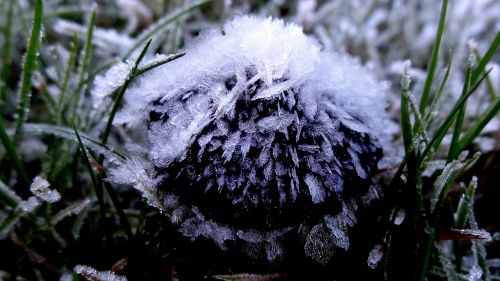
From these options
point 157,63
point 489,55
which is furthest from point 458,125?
point 157,63

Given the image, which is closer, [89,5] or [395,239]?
[395,239]

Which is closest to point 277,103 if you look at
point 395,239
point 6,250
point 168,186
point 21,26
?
Result: point 168,186

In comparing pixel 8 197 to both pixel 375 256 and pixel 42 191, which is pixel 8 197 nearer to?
pixel 42 191

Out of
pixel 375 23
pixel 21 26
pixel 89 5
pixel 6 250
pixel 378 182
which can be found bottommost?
pixel 6 250

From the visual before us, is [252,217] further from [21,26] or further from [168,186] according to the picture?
[21,26]

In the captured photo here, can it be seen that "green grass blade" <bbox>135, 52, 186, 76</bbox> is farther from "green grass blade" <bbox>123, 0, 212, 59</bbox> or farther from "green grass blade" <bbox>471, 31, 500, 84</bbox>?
"green grass blade" <bbox>471, 31, 500, 84</bbox>

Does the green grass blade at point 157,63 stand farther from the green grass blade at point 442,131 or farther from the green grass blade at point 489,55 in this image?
the green grass blade at point 489,55
